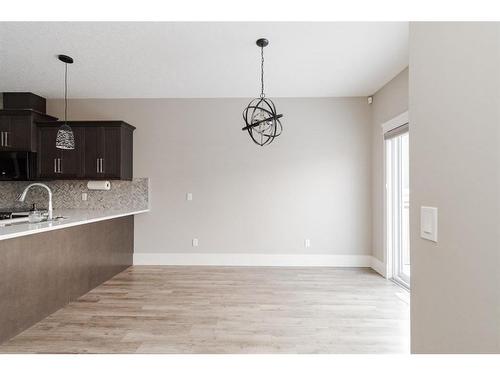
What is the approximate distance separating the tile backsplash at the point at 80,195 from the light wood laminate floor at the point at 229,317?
127 cm

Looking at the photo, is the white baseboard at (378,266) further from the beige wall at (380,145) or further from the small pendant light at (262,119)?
the small pendant light at (262,119)

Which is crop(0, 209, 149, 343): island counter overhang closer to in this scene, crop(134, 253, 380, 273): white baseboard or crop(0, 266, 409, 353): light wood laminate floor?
crop(0, 266, 409, 353): light wood laminate floor

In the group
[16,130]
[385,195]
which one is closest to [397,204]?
[385,195]

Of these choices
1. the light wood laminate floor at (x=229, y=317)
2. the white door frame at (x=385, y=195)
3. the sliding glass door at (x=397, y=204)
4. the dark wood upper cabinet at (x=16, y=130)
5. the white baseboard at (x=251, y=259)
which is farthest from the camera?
the white baseboard at (x=251, y=259)

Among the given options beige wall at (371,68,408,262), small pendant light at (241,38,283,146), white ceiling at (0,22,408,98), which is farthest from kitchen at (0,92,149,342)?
beige wall at (371,68,408,262)

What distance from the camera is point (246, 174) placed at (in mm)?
4605

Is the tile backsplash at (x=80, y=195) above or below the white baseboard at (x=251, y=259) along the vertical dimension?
above

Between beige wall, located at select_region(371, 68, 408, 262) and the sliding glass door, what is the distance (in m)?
0.15

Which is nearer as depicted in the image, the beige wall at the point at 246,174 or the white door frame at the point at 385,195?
the white door frame at the point at 385,195

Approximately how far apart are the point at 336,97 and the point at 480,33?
413cm

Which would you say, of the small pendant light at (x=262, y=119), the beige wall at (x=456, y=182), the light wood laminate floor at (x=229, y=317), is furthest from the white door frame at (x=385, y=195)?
the beige wall at (x=456, y=182)

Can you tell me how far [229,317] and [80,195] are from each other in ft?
11.3

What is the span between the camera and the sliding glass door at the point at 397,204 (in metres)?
3.92
